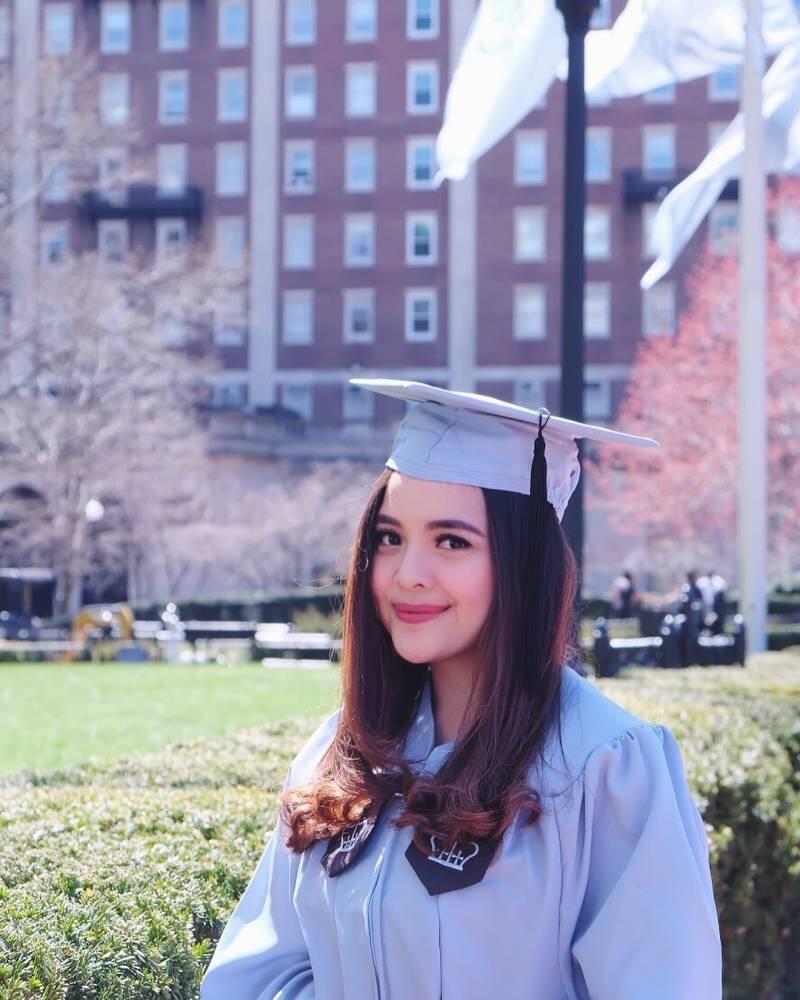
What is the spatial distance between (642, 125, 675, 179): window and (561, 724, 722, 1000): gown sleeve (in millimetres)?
53990

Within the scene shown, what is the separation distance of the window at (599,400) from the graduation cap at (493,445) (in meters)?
50.9

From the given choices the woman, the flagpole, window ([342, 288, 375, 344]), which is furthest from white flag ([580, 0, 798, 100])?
window ([342, 288, 375, 344])

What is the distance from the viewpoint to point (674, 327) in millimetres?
53344

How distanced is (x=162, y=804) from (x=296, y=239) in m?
53.1

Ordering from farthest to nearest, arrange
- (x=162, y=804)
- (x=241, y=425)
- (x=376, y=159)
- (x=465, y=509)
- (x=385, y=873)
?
(x=376, y=159), (x=241, y=425), (x=162, y=804), (x=465, y=509), (x=385, y=873)

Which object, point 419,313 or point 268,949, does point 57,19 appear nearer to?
point 419,313

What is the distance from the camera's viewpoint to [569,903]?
238cm

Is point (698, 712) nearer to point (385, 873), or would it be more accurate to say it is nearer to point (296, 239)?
point (385, 873)

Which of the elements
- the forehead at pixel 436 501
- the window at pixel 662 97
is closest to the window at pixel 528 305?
the window at pixel 662 97

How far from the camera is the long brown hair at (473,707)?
97.3 inches

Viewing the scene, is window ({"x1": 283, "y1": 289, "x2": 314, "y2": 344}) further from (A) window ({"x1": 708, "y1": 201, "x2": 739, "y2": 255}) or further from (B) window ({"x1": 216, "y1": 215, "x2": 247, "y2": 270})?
(A) window ({"x1": 708, "y1": 201, "x2": 739, "y2": 255})

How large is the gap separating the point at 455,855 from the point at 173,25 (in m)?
58.7

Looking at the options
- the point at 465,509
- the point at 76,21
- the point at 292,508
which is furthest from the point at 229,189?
the point at 465,509

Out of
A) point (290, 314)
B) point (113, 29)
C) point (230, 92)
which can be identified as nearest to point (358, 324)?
point (290, 314)
